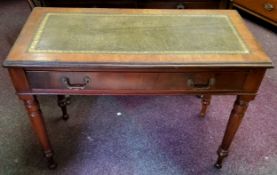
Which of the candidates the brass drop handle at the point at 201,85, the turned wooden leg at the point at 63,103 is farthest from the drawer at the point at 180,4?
the brass drop handle at the point at 201,85

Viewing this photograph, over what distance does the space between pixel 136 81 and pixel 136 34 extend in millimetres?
217

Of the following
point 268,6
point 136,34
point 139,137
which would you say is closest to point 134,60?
point 136,34

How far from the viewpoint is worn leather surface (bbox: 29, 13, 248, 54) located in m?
1.05

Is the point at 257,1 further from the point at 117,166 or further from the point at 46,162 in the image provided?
the point at 46,162

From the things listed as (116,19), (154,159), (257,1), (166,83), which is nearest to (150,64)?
(166,83)

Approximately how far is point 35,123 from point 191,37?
0.75m

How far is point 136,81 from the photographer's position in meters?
1.05

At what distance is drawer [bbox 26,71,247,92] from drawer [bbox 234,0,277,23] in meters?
1.76

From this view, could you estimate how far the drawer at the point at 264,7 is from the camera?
2477 millimetres

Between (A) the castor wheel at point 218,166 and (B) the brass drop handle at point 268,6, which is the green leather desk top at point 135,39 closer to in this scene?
(A) the castor wheel at point 218,166

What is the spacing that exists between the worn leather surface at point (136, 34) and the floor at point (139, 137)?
69 centimetres

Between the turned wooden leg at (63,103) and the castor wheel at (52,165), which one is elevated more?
the turned wooden leg at (63,103)

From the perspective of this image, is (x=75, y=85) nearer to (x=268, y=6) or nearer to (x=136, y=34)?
(x=136, y=34)

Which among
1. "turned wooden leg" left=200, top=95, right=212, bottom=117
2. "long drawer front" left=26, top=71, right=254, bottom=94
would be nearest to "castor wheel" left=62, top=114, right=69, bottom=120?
"long drawer front" left=26, top=71, right=254, bottom=94
